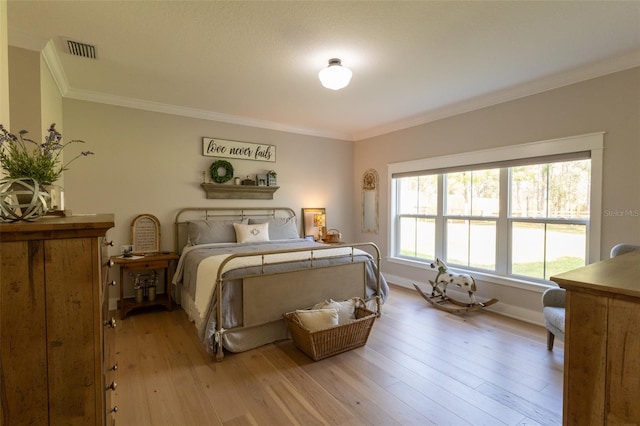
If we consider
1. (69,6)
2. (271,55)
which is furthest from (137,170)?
(271,55)

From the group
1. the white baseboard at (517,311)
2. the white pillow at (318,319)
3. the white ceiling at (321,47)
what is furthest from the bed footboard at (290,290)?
the white ceiling at (321,47)

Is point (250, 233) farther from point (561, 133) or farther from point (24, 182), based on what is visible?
point (561, 133)

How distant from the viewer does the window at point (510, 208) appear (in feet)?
10.0

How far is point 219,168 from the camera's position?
4332 mm

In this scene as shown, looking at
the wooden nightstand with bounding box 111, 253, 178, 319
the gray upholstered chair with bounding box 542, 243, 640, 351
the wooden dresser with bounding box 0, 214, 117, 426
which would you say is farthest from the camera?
the wooden nightstand with bounding box 111, 253, 178, 319

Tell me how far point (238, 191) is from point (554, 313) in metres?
3.88

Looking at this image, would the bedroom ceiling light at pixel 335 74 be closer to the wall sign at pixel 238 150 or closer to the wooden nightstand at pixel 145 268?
the wall sign at pixel 238 150

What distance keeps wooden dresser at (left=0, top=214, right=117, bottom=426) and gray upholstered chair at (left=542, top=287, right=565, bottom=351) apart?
2.97 metres

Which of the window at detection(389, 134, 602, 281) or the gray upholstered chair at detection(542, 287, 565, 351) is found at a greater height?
the window at detection(389, 134, 602, 281)

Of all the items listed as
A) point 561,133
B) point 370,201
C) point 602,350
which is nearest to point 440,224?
point 370,201

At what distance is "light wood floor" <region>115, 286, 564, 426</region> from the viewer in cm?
185

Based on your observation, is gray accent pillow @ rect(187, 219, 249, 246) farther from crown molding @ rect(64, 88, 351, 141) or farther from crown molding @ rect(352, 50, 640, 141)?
crown molding @ rect(352, 50, 640, 141)

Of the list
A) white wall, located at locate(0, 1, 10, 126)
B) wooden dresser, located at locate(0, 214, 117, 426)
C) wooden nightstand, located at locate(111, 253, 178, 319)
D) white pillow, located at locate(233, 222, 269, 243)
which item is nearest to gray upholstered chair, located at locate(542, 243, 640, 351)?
wooden dresser, located at locate(0, 214, 117, 426)

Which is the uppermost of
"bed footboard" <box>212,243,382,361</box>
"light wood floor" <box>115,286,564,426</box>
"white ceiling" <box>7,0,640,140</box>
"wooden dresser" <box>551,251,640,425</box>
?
"white ceiling" <box>7,0,640,140</box>
